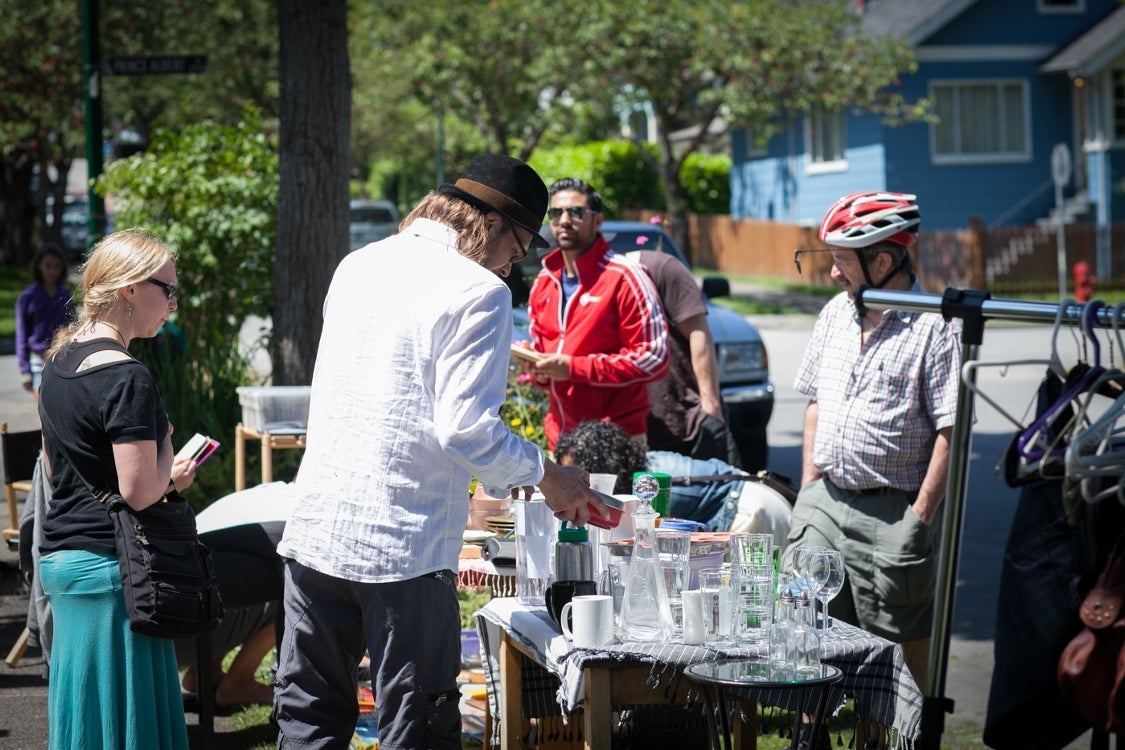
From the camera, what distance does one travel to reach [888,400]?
4473mm

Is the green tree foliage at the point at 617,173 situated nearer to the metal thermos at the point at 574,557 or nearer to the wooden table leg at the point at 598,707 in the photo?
the metal thermos at the point at 574,557

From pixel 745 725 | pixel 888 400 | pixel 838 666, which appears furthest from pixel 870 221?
pixel 745 725

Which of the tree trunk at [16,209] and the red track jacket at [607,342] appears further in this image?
the tree trunk at [16,209]

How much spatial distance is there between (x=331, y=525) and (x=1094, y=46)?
27690 mm

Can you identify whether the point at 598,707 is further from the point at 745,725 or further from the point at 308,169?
the point at 308,169

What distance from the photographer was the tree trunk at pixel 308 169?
27.0ft

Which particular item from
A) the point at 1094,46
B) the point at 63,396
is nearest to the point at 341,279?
the point at 63,396

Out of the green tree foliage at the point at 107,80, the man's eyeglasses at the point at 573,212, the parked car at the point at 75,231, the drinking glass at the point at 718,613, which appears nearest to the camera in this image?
the drinking glass at the point at 718,613

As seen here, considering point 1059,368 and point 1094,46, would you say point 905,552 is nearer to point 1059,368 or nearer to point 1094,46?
point 1059,368

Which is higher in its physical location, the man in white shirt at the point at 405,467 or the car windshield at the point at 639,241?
the car windshield at the point at 639,241

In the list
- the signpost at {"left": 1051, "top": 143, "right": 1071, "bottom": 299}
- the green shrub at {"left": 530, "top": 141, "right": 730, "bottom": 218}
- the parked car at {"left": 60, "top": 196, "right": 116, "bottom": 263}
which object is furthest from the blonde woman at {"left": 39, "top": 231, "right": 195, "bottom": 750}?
the parked car at {"left": 60, "top": 196, "right": 116, "bottom": 263}

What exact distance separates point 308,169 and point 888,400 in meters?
4.87

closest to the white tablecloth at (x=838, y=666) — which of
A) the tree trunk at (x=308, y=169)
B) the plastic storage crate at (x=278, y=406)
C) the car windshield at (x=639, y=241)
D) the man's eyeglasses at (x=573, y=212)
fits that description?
the man's eyeglasses at (x=573, y=212)

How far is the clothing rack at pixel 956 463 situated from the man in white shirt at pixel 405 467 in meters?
1.15
